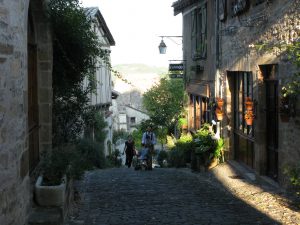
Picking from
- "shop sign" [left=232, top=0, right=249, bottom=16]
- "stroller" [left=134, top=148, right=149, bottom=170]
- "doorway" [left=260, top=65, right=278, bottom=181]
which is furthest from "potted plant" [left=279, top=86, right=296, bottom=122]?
"stroller" [left=134, top=148, right=149, bottom=170]

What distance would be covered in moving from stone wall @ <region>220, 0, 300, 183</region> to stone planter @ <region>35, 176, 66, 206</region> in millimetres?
3697

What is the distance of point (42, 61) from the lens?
8.08 meters

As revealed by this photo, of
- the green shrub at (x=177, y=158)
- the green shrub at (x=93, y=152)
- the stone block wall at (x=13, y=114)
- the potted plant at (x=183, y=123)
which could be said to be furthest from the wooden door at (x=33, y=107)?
the potted plant at (x=183, y=123)

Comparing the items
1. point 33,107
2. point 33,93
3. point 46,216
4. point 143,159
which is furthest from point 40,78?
point 143,159

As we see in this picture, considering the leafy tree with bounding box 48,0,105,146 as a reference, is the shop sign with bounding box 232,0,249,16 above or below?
above

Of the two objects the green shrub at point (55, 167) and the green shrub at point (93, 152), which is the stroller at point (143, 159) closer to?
the green shrub at point (93, 152)

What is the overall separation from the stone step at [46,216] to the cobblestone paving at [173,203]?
723 millimetres

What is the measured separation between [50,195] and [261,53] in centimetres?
496

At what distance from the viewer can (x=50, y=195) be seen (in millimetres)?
6023

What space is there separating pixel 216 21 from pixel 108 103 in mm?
14640

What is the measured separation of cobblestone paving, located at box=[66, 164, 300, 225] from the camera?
671 cm

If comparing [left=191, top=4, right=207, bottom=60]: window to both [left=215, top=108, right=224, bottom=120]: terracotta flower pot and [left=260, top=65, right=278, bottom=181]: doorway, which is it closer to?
[left=215, top=108, right=224, bottom=120]: terracotta flower pot

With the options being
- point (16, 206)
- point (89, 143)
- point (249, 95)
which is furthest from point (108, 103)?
point (16, 206)

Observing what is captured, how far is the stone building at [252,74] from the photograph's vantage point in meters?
8.05
